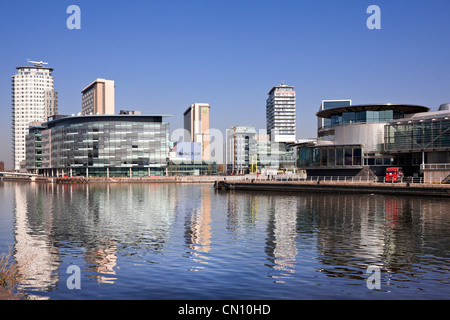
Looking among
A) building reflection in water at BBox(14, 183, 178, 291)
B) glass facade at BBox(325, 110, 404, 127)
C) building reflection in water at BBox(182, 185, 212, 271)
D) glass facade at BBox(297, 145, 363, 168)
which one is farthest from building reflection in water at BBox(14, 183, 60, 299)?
glass facade at BBox(325, 110, 404, 127)

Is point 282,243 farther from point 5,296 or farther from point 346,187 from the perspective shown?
point 346,187

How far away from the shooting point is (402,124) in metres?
93.3

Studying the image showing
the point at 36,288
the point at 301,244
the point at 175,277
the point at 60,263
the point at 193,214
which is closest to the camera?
the point at 36,288

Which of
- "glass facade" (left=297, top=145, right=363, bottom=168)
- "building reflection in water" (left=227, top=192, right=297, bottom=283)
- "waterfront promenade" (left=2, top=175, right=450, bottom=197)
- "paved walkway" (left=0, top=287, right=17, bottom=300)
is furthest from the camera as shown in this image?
"glass facade" (left=297, top=145, right=363, bottom=168)

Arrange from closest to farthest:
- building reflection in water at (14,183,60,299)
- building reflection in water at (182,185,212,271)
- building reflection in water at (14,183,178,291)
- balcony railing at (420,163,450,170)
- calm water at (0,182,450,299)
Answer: calm water at (0,182,450,299) → building reflection in water at (14,183,60,299) → building reflection in water at (14,183,178,291) → building reflection in water at (182,185,212,271) → balcony railing at (420,163,450,170)

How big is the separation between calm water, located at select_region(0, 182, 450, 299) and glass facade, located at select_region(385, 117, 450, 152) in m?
41.7

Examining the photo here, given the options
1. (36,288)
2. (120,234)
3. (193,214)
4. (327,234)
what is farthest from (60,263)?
(193,214)

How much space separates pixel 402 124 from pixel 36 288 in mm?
88889

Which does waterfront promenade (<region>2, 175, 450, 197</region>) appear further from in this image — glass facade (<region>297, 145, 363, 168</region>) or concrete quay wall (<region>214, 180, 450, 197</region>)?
glass facade (<region>297, 145, 363, 168</region>)

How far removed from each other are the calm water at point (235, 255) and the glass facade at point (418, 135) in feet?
137

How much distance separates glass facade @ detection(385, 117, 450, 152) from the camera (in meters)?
85.2

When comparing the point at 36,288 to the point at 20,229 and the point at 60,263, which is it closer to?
the point at 60,263

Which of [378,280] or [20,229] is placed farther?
[20,229]

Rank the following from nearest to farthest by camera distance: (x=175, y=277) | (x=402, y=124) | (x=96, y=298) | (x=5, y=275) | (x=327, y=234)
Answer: (x=5, y=275) → (x=96, y=298) → (x=175, y=277) → (x=327, y=234) → (x=402, y=124)
